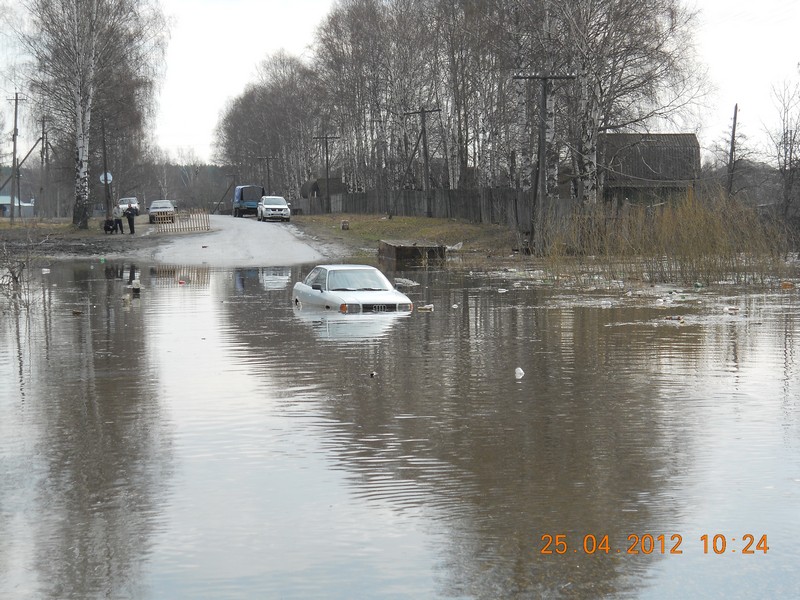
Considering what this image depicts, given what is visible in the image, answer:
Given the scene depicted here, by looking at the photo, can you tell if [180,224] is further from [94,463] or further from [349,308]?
[94,463]

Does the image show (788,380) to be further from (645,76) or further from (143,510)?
(645,76)

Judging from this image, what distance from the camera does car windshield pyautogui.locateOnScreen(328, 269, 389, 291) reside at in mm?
23609

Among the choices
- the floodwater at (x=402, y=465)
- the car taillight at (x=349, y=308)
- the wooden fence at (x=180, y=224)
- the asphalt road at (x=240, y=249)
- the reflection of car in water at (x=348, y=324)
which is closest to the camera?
the floodwater at (x=402, y=465)

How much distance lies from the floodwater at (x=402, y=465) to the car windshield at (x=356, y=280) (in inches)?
205

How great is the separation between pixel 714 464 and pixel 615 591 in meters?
3.08

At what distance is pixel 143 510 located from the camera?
7.49 m

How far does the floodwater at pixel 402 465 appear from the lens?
20.4 feet

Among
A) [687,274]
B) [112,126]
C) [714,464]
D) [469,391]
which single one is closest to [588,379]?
[469,391]

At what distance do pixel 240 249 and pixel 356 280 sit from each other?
87.7ft

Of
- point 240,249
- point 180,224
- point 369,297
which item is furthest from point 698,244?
point 180,224

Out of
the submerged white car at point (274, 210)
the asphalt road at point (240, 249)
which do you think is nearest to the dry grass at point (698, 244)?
the asphalt road at point (240, 249)

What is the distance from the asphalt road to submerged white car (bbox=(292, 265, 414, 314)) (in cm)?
1888

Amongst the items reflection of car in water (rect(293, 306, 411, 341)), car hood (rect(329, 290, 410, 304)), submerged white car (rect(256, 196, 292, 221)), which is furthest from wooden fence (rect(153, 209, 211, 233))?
reflection of car in water (rect(293, 306, 411, 341))

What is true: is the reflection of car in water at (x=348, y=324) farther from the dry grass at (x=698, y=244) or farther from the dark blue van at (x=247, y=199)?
the dark blue van at (x=247, y=199)
